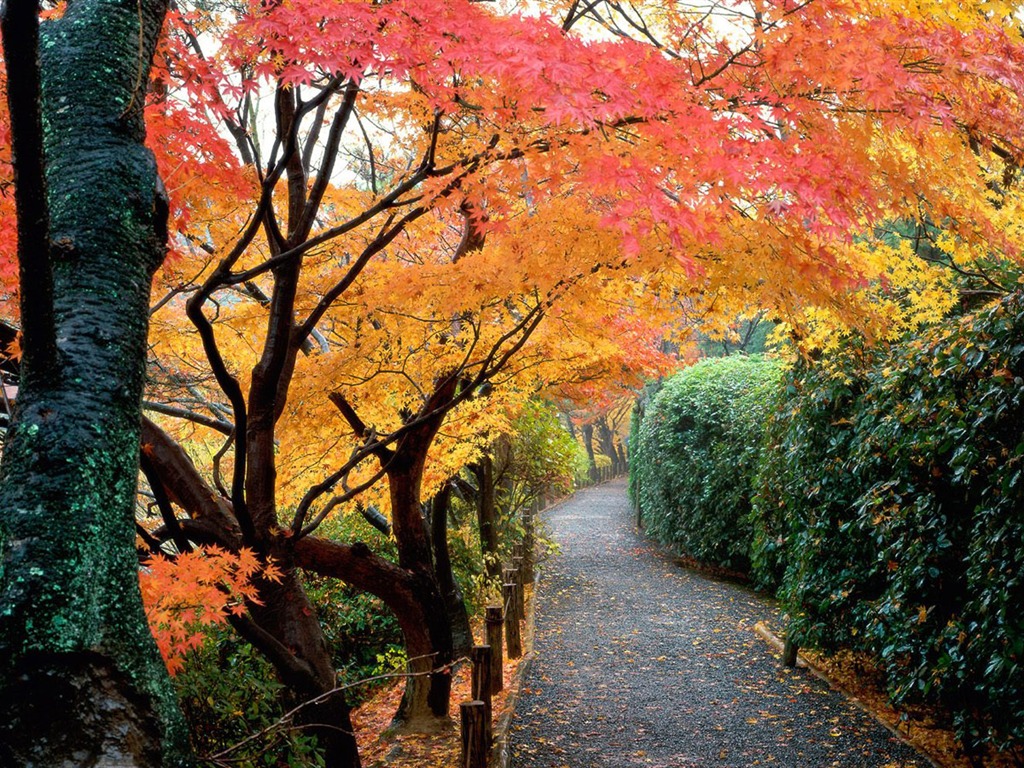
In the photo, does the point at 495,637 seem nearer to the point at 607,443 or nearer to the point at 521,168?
the point at 521,168

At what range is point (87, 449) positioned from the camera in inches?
74.5

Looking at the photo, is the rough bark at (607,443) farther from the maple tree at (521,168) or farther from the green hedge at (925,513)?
the maple tree at (521,168)

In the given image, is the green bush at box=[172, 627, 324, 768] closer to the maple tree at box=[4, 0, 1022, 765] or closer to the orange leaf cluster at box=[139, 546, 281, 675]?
the maple tree at box=[4, 0, 1022, 765]

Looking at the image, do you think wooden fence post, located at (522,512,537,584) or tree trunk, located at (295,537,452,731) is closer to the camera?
tree trunk, located at (295,537,452,731)

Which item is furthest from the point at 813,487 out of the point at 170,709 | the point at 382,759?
the point at 170,709

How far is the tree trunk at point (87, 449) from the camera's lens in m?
1.74

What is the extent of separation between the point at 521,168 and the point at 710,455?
9976 mm

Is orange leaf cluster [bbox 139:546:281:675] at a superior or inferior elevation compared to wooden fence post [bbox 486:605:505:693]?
superior

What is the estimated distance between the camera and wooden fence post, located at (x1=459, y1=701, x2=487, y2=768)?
458 centimetres

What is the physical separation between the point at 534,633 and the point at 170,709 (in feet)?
27.5

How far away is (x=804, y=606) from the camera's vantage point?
718 centimetres

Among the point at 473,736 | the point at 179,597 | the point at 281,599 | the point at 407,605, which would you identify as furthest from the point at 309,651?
the point at 179,597

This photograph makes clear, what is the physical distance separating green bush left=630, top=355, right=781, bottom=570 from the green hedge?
300cm

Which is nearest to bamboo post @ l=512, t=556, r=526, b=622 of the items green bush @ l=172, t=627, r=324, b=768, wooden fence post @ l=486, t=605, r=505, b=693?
wooden fence post @ l=486, t=605, r=505, b=693
